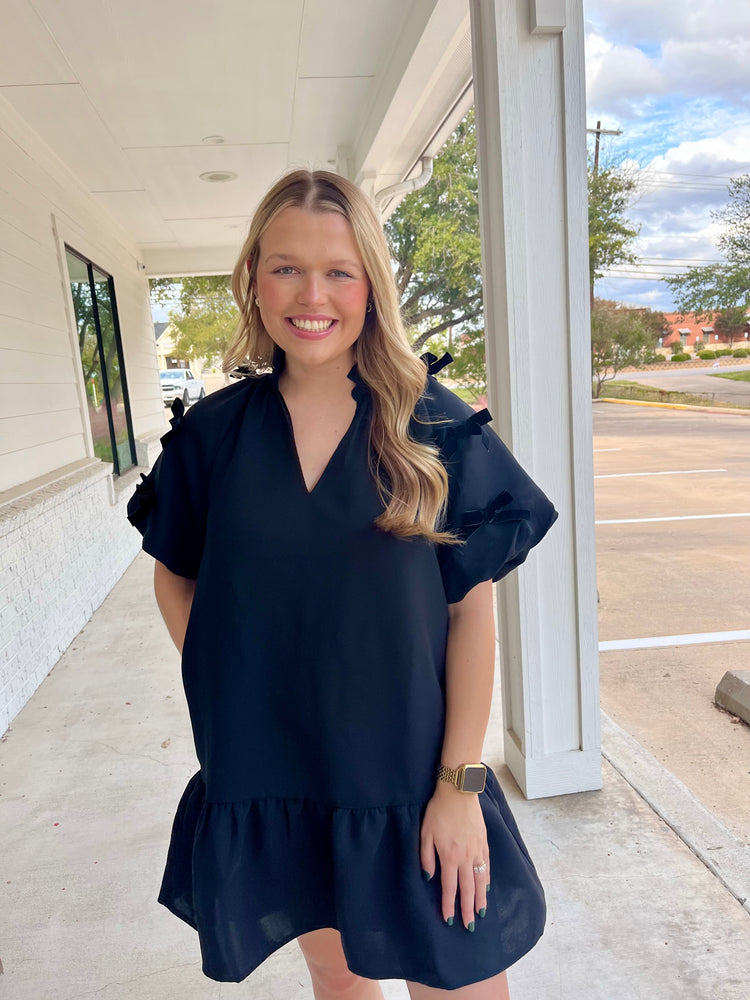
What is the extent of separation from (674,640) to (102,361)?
15.9ft

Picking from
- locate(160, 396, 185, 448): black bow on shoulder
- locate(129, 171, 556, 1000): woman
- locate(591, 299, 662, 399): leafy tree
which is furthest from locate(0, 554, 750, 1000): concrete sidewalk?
locate(591, 299, 662, 399): leafy tree

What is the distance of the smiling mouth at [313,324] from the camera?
0.97 metres

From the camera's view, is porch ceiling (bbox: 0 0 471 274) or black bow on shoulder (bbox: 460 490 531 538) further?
porch ceiling (bbox: 0 0 471 274)

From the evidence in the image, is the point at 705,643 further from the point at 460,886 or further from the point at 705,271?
the point at 460,886

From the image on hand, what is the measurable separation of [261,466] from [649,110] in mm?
2643

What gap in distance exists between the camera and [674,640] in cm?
374

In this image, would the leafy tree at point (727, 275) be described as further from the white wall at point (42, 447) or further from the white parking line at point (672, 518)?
the white parking line at point (672, 518)

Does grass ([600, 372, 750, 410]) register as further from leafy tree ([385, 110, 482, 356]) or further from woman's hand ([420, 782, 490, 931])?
woman's hand ([420, 782, 490, 931])

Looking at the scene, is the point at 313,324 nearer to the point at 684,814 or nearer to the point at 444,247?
the point at 684,814

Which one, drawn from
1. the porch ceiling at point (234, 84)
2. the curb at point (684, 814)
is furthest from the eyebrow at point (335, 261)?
the curb at point (684, 814)

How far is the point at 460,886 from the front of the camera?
3.08ft

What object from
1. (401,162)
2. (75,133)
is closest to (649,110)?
(401,162)

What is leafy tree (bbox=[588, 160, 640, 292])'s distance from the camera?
203 inches

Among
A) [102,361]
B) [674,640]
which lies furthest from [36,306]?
[674,640]
